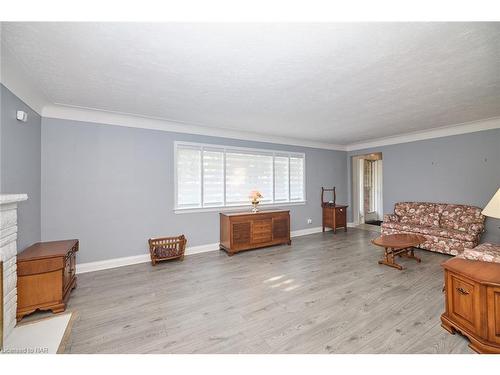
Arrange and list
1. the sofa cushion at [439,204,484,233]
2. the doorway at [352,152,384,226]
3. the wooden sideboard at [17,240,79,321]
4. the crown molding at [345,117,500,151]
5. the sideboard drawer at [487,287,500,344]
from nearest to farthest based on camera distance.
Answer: the sideboard drawer at [487,287,500,344]
the wooden sideboard at [17,240,79,321]
the sofa cushion at [439,204,484,233]
the crown molding at [345,117,500,151]
the doorway at [352,152,384,226]

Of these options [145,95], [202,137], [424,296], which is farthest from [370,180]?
[145,95]

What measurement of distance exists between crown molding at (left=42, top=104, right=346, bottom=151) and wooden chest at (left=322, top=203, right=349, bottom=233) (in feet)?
7.64

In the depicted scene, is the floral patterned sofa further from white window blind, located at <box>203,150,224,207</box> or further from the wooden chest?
white window blind, located at <box>203,150,224,207</box>

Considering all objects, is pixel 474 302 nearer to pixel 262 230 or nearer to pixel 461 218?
pixel 262 230

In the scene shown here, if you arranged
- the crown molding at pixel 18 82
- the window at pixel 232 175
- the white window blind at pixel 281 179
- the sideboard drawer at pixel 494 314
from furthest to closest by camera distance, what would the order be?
the white window blind at pixel 281 179 → the window at pixel 232 175 → the crown molding at pixel 18 82 → the sideboard drawer at pixel 494 314

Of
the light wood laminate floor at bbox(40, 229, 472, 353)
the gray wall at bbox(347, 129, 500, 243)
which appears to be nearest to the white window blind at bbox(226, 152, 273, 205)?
the light wood laminate floor at bbox(40, 229, 472, 353)

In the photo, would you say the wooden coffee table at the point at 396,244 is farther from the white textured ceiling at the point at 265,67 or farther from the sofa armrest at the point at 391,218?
the white textured ceiling at the point at 265,67

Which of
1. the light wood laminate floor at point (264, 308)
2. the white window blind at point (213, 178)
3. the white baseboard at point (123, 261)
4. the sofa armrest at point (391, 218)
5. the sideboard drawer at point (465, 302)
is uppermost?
the white window blind at point (213, 178)

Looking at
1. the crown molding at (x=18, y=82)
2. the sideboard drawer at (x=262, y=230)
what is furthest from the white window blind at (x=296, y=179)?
the crown molding at (x=18, y=82)

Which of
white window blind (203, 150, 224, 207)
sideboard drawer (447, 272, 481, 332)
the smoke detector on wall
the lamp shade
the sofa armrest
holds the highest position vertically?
the smoke detector on wall

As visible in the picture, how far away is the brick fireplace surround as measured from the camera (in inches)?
68.1

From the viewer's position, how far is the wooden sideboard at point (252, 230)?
3936mm

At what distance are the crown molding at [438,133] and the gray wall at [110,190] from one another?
4.46m
